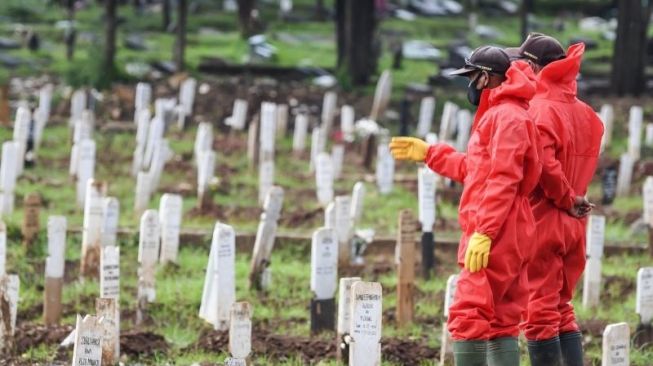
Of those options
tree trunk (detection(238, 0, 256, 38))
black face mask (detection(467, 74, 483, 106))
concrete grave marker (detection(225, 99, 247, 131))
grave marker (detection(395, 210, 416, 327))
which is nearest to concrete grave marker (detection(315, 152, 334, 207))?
grave marker (detection(395, 210, 416, 327))

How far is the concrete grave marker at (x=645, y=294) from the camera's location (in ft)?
33.3

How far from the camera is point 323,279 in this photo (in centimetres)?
1055

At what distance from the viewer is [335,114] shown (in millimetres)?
24047

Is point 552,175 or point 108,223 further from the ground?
point 552,175

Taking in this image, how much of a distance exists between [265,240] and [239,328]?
393 centimetres

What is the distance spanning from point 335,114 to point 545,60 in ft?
50.5

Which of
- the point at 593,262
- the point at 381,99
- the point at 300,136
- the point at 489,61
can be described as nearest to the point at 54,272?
the point at 593,262

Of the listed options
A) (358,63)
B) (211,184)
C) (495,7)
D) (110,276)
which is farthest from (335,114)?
(495,7)

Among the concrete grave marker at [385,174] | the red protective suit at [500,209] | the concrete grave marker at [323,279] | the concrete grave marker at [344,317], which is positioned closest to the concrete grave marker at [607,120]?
the concrete grave marker at [385,174]

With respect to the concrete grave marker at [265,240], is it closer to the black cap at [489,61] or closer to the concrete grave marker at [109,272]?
the concrete grave marker at [109,272]

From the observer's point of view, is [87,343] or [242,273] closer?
[87,343]

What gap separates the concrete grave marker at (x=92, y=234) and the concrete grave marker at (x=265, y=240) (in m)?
1.20

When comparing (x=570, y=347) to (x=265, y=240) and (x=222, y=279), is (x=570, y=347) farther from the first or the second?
(x=265, y=240)

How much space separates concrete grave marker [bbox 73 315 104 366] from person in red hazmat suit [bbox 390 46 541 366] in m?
1.69
